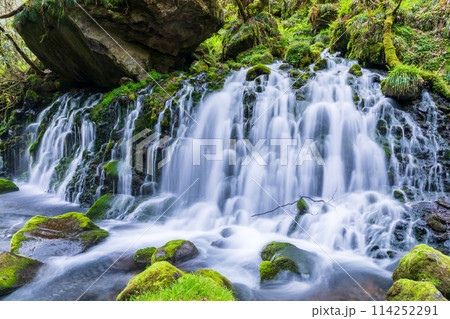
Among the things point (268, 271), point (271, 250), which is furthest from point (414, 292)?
point (271, 250)

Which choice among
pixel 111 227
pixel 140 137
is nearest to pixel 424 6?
pixel 140 137

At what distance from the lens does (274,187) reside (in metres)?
6.29

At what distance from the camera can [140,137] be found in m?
8.10

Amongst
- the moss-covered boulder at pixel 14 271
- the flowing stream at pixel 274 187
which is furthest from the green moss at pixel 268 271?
the moss-covered boulder at pixel 14 271

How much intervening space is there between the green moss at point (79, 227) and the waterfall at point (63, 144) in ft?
10.1

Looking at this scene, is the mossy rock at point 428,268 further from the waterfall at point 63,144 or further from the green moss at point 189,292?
the waterfall at point 63,144

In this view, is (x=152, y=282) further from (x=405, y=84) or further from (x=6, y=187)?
(x=6, y=187)

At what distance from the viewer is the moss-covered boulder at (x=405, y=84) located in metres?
6.34

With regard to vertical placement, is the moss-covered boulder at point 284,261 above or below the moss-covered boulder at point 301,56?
below

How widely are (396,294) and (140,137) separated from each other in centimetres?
715

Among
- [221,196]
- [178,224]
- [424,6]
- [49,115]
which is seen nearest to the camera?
[178,224]

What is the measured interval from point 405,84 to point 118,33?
8.49 meters

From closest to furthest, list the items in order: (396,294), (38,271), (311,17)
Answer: (396,294) < (38,271) < (311,17)

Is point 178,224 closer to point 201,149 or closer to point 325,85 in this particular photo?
point 201,149
